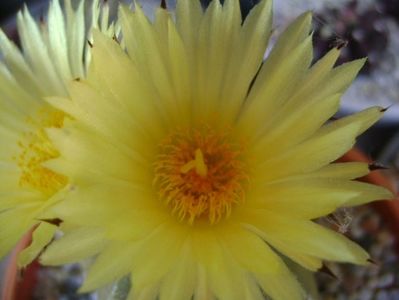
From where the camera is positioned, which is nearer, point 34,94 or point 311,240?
point 311,240

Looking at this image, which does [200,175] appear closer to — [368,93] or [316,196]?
[316,196]

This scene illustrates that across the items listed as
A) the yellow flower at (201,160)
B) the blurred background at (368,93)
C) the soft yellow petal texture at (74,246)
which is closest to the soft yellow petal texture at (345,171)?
the yellow flower at (201,160)

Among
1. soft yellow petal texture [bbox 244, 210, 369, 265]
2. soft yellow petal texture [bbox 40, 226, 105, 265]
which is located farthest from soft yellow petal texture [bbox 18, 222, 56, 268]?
soft yellow petal texture [bbox 244, 210, 369, 265]

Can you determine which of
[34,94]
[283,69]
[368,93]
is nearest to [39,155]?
[34,94]

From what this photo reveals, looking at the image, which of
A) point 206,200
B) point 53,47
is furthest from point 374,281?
point 53,47

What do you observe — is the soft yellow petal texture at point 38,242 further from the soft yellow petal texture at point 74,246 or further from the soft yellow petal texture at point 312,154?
the soft yellow petal texture at point 312,154

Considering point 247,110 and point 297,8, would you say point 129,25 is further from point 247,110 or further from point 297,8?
point 297,8
